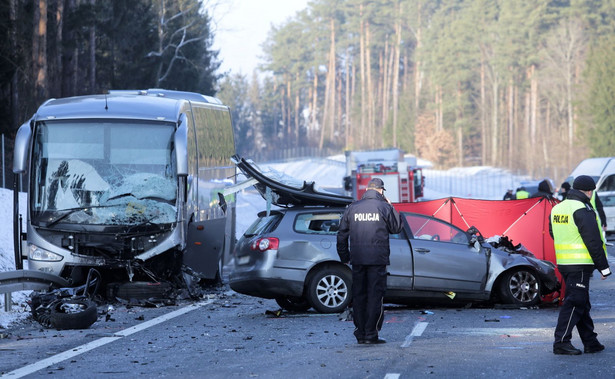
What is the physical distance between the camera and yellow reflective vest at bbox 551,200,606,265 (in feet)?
32.7

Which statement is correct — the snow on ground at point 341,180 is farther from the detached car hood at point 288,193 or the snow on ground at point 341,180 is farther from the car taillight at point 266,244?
the car taillight at point 266,244

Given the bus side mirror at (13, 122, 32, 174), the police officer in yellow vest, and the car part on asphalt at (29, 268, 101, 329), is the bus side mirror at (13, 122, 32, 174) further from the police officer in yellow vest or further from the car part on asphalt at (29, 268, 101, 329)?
the police officer in yellow vest

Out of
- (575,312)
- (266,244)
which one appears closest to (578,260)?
(575,312)

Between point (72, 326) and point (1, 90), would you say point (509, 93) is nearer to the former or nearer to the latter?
point (1, 90)

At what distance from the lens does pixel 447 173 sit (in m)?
104

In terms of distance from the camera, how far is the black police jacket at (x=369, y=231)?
10930 mm

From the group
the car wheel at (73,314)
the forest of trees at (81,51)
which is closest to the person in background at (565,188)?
the car wheel at (73,314)

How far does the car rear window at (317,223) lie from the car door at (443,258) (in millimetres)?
958

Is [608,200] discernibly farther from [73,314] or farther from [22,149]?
[73,314]

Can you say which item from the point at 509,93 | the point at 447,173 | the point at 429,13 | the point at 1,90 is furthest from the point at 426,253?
the point at 429,13

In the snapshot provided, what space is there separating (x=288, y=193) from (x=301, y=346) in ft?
14.7

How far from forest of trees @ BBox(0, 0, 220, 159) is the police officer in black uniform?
938 inches

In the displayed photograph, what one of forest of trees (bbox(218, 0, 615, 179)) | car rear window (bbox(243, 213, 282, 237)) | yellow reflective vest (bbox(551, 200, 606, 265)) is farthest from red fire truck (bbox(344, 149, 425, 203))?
forest of trees (bbox(218, 0, 615, 179))

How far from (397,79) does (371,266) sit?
389ft
